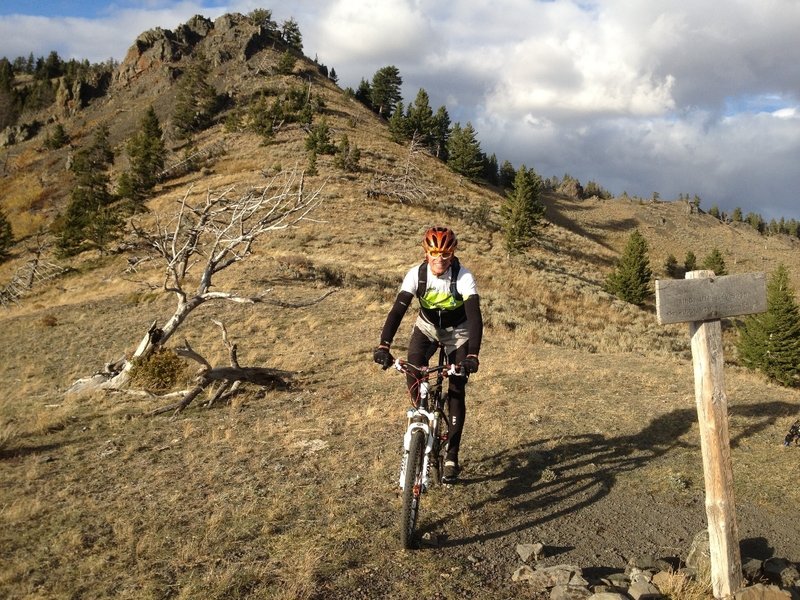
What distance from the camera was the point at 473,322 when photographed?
5.03 m

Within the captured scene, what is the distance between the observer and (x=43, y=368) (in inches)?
530

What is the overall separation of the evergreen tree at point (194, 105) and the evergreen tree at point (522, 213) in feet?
140

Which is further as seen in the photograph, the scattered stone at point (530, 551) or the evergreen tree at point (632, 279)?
the evergreen tree at point (632, 279)

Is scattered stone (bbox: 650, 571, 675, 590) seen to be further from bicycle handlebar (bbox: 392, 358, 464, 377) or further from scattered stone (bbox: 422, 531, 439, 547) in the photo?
bicycle handlebar (bbox: 392, 358, 464, 377)

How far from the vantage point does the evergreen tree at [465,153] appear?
6244 centimetres

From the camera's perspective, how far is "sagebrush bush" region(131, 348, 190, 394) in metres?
10.3

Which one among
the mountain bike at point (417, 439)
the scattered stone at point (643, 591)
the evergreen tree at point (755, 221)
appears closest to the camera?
the scattered stone at point (643, 591)

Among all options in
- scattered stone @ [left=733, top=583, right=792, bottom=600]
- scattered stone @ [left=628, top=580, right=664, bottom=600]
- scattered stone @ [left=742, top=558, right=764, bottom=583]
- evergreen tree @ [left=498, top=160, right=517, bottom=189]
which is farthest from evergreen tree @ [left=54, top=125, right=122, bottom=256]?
evergreen tree @ [left=498, top=160, right=517, bottom=189]

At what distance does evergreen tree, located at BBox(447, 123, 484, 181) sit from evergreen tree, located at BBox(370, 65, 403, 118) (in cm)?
2624

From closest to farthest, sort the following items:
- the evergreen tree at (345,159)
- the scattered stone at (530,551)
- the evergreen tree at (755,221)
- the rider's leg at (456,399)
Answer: the scattered stone at (530,551) < the rider's leg at (456,399) < the evergreen tree at (345,159) < the evergreen tree at (755,221)

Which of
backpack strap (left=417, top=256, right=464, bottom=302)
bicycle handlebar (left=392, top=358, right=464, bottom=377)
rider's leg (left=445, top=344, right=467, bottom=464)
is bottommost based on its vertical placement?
rider's leg (left=445, top=344, right=467, bottom=464)

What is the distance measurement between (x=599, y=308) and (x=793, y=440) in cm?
2401

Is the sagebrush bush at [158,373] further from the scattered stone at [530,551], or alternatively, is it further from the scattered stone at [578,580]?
the scattered stone at [578,580]

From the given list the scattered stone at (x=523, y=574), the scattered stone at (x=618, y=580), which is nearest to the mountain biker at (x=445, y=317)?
the scattered stone at (x=523, y=574)
